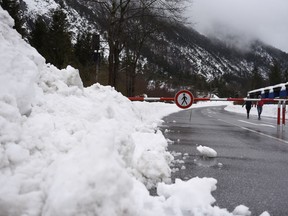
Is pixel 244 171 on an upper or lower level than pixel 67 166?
lower

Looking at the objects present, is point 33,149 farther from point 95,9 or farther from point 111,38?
point 95,9

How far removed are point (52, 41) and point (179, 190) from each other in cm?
4637

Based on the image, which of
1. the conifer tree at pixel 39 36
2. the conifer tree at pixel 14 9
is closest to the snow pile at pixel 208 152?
the conifer tree at pixel 14 9

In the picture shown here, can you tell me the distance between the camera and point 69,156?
3.69 meters

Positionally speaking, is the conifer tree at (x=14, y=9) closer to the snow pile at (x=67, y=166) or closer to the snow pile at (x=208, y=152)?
the snow pile at (x=208, y=152)

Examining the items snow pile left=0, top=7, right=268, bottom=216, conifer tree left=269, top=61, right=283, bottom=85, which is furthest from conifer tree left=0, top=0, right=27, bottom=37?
conifer tree left=269, top=61, right=283, bottom=85

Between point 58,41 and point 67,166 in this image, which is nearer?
point 67,166

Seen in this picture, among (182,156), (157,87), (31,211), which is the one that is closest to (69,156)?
(31,211)

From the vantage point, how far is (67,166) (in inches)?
138

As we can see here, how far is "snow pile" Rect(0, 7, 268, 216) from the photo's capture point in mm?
3137

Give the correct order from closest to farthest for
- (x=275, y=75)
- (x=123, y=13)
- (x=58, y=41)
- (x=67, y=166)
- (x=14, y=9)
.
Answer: (x=67, y=166)
(x=123, y=13)
(x=14, y=9)
(x=58, y=41)
(x=275, y=75)

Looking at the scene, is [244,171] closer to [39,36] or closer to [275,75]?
[39,36]

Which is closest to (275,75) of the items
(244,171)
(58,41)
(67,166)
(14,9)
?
(58,41)

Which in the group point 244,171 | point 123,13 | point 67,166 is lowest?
point 244,171
